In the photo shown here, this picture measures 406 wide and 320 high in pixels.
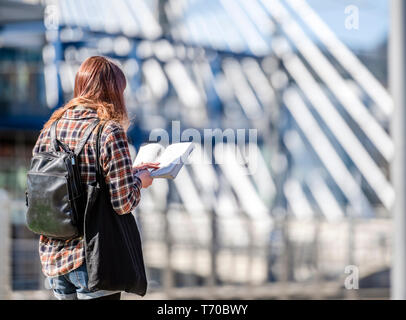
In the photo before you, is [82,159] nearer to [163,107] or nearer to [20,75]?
[163,107]

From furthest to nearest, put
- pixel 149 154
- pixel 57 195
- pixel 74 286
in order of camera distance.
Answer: pixel 149 154 < pixel 74 286 < pixel 57 195

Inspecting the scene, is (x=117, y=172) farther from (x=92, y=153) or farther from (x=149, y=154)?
(x=149, y=154)

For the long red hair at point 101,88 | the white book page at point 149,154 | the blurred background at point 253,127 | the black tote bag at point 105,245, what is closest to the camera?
the black tote bag at point 105,245

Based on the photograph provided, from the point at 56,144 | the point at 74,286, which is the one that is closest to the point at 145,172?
the point at 56,144

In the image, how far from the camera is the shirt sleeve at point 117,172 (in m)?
1.89

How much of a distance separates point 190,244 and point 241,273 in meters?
0.78

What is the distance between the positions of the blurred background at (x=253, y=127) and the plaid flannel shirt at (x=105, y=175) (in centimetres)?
106

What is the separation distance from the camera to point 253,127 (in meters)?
4.65

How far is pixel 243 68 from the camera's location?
431 inches

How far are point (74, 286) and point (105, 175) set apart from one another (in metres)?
0.38

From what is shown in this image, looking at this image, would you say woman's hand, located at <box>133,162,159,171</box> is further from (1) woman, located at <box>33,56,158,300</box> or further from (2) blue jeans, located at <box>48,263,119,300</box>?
(2) blue jeans, located at <box>48,263,119,300</box>

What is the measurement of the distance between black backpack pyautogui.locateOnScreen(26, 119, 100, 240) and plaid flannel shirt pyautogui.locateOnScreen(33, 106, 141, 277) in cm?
3

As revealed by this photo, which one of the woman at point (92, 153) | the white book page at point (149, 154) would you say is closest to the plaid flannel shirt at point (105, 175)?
the woman at point (92, 153)

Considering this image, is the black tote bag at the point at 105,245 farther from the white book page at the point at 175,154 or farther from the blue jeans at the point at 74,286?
the white book page at the point at 175,154
